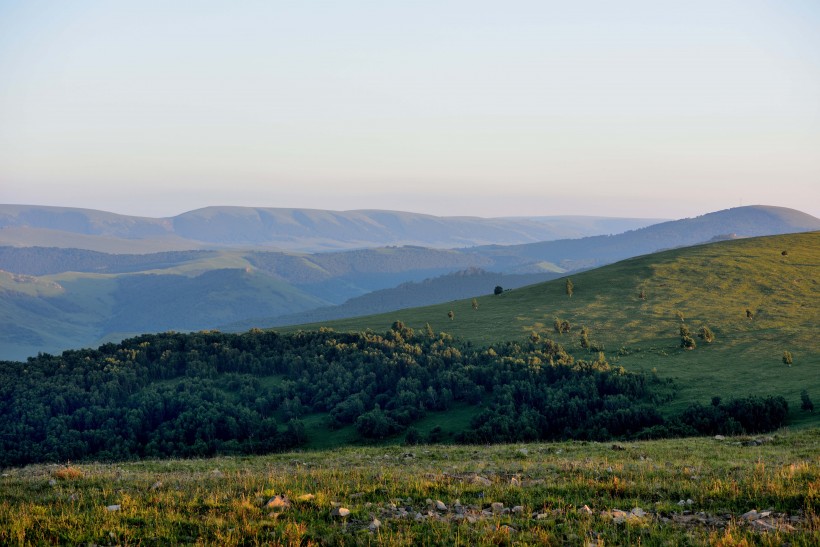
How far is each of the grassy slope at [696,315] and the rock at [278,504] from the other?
4229 cm

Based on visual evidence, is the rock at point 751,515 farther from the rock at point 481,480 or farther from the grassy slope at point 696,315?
the grassy slope at point 696,315

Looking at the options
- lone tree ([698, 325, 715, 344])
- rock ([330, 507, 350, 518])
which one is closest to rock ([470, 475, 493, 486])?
rock ([330, 507, 350, 518])

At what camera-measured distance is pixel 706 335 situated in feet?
271

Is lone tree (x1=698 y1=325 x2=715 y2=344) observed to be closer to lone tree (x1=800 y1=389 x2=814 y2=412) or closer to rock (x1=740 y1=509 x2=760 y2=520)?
lone tree (x1=800 y1=389 x2=814 y2=412)

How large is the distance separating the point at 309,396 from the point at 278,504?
62779 millimetres

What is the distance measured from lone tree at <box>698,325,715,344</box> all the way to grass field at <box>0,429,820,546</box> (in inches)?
2341

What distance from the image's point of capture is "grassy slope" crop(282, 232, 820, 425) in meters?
67.1

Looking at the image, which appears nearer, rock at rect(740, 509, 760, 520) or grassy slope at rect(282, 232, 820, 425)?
rock at rect(740, 509, 760, 520)

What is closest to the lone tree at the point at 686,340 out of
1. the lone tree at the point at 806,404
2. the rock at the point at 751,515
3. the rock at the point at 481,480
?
the lone tree at the point at 806,404

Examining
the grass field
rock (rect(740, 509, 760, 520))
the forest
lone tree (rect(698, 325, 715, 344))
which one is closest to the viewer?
the grass field

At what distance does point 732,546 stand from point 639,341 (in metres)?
75.8

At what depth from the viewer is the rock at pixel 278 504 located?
1866 centimetres

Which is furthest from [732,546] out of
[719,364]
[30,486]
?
[719,364]

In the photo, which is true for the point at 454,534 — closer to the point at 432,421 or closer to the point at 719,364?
the point at 432,421
